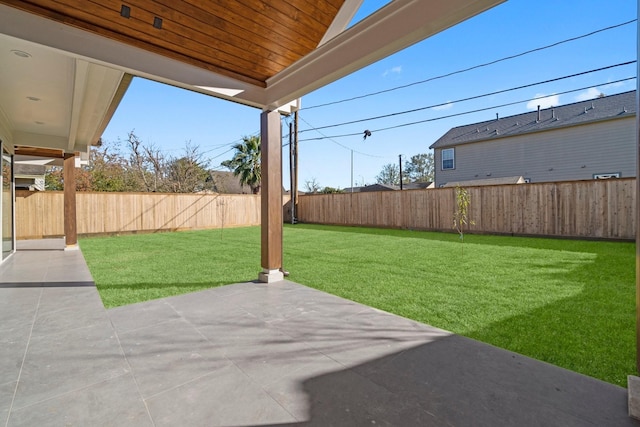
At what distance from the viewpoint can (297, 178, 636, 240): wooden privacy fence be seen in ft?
23.2

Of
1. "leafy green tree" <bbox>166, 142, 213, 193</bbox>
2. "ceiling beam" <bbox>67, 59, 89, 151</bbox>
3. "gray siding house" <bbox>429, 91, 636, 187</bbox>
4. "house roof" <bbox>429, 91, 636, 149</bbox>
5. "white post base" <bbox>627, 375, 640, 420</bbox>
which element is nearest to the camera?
"white post base" <bbox>627, 375, 640, 420</bbox>

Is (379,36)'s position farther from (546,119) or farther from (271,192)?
(546,119)

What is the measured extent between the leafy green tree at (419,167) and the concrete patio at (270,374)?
35.9m

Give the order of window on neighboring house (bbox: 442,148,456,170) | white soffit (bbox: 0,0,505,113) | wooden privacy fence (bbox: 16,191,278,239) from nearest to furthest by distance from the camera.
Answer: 1. white soffit (bbox: 0,0,505,113)
2. wooden privacy fence (bbox: 16,191,278,239)
3. window on neighboring house (bbox: 442,148,456,170)

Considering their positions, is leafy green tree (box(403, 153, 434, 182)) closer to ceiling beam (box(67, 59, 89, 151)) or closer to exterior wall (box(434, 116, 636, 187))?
exterior wall (box(434, 116, 636, 187))

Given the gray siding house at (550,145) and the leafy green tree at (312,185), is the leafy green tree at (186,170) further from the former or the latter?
the leafy green tree at (312,185)

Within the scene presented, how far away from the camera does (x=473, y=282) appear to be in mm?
3783

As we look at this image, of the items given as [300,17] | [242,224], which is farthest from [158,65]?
[242,224]

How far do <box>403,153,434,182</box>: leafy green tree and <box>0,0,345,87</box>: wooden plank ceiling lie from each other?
3510 cm

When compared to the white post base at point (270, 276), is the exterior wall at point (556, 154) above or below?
A: above

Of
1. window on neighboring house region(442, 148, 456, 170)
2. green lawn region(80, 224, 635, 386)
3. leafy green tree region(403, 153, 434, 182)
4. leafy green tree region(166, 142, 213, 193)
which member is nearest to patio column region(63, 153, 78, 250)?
green lawn region(80, 224, 635, 386)

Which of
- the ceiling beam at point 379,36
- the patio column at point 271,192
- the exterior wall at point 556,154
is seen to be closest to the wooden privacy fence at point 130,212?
the patio column at point 271,192

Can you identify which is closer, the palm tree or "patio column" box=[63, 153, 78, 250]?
"patio column" box=[63, 153, 78, 250]

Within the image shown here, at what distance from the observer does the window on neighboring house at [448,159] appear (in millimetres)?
14812
